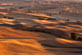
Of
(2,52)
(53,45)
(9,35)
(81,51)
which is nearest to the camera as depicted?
(2,52)

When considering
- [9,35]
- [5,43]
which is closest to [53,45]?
[5,43]

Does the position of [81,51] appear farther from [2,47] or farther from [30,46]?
[2,47]

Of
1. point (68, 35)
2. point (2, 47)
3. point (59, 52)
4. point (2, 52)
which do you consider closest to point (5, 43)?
point (2, 47)

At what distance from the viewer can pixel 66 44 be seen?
2.38 m

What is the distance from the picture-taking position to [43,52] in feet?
6.73

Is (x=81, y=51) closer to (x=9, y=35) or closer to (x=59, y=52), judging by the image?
(x=59, y=52)

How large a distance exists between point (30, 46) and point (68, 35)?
100cm

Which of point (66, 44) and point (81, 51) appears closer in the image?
point (81, 51)

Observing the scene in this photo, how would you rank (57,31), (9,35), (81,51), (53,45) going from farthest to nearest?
(57,31), (9,35), (53,45), (81,51)

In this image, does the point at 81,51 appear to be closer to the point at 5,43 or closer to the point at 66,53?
the point at 66,53

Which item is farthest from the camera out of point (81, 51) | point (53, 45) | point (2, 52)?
point (53, 45)

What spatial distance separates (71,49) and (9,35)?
1.15m

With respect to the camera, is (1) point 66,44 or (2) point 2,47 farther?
(1) point 66,44

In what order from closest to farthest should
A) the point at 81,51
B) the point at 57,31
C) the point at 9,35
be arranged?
1. the point at 81,51
2. the point at 9,35
3. the point at 57,31
